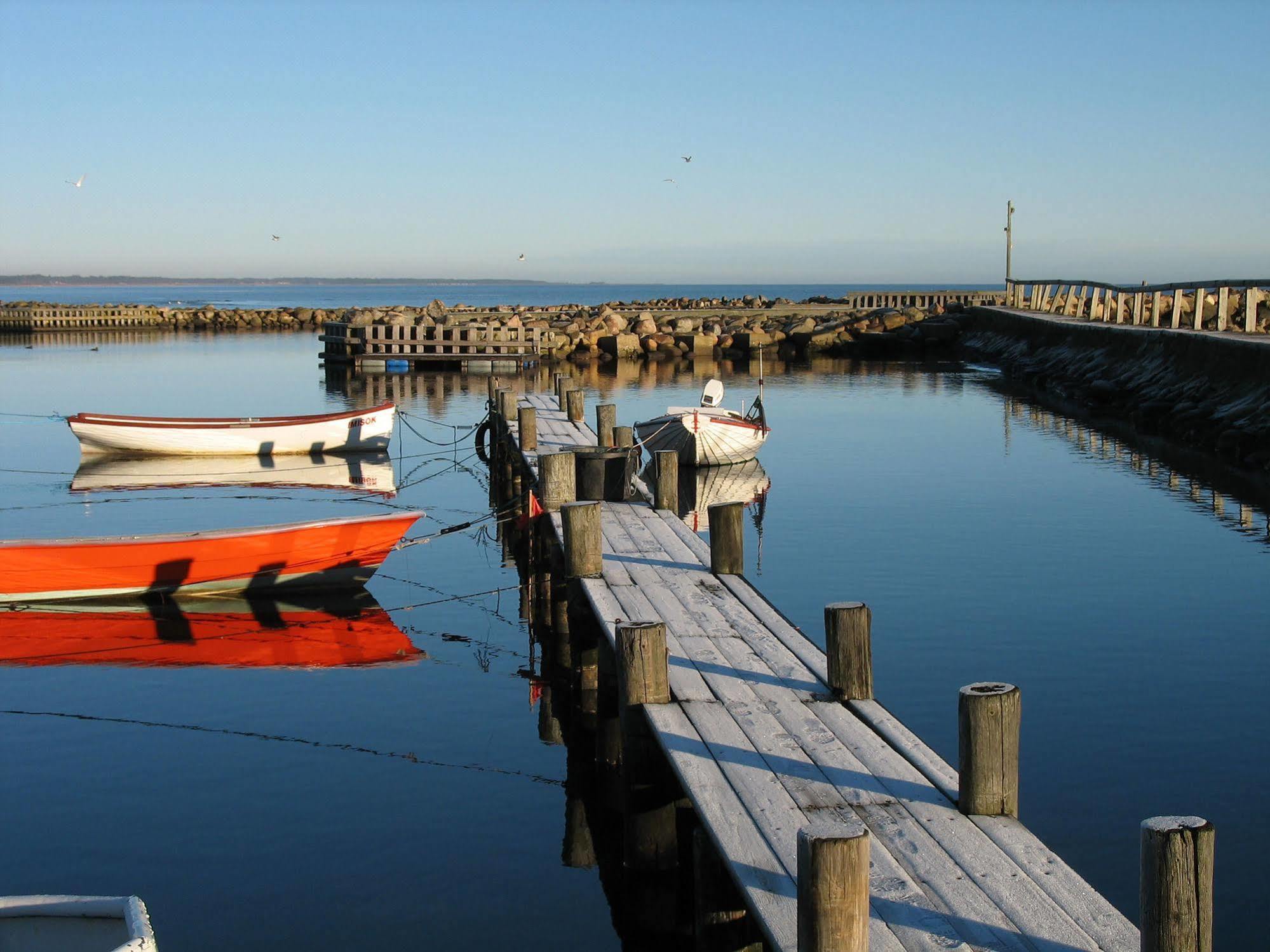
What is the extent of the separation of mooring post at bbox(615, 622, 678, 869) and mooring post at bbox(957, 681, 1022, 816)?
7.36ft

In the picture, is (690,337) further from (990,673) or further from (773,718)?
(773,718)

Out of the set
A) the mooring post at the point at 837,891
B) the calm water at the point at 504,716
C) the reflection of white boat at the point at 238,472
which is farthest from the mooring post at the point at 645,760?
the reflection of white boat at the point at 238,472

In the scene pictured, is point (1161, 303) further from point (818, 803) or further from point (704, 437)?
point (818, 803)

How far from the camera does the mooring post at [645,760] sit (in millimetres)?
7832

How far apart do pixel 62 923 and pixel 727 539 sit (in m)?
7.09

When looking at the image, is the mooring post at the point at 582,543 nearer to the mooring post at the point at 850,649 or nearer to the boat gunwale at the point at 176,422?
the mooring post at the point at 850,649

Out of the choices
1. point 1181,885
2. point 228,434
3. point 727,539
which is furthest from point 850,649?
point 228,434

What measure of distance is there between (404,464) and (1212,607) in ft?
57.0

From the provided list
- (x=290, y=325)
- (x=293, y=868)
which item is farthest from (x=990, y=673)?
(x=290, y=325)

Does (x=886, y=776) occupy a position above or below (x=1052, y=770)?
above

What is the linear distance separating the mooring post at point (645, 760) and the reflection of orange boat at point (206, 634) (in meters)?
5.92

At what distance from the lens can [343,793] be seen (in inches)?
379

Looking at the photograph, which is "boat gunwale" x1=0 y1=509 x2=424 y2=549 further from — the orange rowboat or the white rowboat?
the white rowboat

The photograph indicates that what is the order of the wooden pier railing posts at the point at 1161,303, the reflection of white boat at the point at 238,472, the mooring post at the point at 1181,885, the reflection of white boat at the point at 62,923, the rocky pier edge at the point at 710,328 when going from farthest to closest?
Answer: 1. the rocky pier edge at the point at 710,328
2. the wooden pier railing posts at the point at 1161,303
3. the reflection of white boat at the point at 238,472
4. the reflection of white boat at the point at 62,923
5. the mooring post at the point at 1181,885
